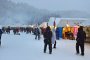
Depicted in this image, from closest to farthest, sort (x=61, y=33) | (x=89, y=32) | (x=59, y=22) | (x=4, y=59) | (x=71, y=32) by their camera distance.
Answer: (x=4, y=59) < (x=89, y=32) < (x=71, y=32) < (x=61, y=33) < (x=59, y=22)

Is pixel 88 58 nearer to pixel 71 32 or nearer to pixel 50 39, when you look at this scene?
pixel 50 39

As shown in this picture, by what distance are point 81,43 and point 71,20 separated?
30486 mm

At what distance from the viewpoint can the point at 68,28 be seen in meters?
44.0

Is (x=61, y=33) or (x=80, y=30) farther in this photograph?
(x=61, y=33)

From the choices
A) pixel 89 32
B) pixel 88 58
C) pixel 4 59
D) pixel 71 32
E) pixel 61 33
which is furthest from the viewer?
pixel 61 33

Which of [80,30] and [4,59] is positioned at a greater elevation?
[80,30]

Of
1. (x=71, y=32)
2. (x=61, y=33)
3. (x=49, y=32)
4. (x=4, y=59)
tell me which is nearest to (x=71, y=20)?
(x=61, y=33)

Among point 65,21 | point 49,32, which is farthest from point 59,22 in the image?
point 49,32

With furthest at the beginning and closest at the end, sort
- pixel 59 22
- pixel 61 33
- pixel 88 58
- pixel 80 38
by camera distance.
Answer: pixel 59 22 < pixel 61 33 < pixel 80 38 < pixel 88 58

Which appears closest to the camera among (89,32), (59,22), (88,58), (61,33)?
(88,58)

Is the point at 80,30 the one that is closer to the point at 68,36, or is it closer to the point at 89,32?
the point at 89,32

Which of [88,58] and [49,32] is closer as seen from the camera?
[88,58]

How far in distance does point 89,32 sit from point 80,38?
587 inches

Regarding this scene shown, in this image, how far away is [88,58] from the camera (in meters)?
17.6
